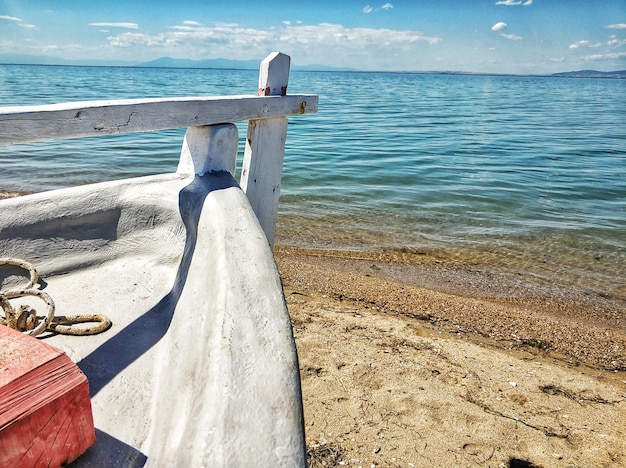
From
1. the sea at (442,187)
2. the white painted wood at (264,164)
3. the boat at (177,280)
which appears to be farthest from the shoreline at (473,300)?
the boat at (177,280)

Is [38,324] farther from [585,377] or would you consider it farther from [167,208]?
[585,377]

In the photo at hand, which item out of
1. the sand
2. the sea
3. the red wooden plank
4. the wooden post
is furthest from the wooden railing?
the sea

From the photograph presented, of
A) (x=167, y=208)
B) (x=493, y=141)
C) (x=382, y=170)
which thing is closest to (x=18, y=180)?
(x=382, y=170)

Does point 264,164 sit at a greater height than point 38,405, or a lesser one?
greater

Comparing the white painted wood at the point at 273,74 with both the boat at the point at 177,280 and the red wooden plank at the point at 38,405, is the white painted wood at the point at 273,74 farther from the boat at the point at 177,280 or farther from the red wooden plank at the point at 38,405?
the red wooden plank at the point at 38,405

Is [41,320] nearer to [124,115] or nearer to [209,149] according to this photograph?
[124,115]

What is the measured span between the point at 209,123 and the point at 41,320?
3.58 feet

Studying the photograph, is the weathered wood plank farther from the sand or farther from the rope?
the sand

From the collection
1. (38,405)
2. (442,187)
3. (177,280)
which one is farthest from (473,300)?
(442,187)

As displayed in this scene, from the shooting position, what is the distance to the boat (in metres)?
1.15

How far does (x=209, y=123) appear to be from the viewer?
92.9 inches

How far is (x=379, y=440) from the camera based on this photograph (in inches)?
106

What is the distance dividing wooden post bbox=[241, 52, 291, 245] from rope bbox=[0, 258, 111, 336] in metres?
1.16

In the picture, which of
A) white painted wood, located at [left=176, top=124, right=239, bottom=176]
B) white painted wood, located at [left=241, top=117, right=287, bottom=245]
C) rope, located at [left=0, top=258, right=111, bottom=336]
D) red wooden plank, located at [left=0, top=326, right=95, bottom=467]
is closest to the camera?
red wooden plank, located at [left=0, top=326, right=95, bottom=467]
